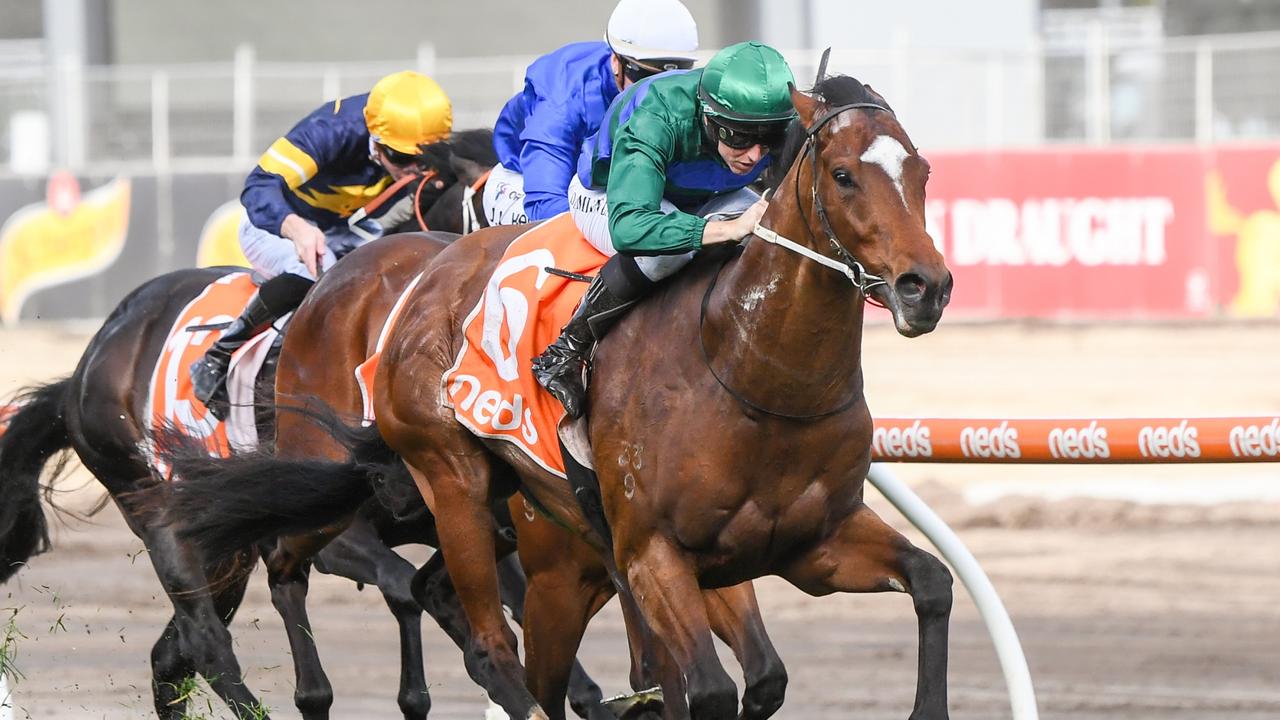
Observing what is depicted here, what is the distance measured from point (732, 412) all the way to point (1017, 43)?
660 inches

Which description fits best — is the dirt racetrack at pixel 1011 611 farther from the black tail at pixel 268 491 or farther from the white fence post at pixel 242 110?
the white fence post at pixel 242 110

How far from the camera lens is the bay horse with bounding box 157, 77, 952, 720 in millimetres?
3639

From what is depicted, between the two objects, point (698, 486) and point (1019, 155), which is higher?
point (698, 486)

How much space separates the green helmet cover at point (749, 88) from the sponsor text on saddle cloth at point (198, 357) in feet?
8.10

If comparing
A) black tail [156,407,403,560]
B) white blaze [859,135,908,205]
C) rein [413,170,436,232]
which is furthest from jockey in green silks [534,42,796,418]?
rein [413,170,436,232]

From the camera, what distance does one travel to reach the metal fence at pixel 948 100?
17016mm

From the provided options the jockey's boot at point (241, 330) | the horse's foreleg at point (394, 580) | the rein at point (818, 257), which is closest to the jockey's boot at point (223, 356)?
the jockey's boot at point (241, 330)

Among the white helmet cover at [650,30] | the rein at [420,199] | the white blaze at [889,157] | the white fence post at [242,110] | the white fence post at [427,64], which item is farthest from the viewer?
the white fence post at [427,64]

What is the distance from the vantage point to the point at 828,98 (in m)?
3.77

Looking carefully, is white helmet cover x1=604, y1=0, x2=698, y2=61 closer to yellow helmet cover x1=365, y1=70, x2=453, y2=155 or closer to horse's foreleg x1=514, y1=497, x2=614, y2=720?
yellow helmet cover x1=365, y1=70, x2=453, y2=155

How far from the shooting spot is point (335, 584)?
9.00 metres

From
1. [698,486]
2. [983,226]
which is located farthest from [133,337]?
[983,226]

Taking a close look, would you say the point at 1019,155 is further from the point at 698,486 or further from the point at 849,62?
the point at 698,486

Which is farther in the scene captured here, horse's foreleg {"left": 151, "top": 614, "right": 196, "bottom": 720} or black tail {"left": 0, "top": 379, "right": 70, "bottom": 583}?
black tail {"left": 0, "top": 379, "right": 70, "bottom": 583}
